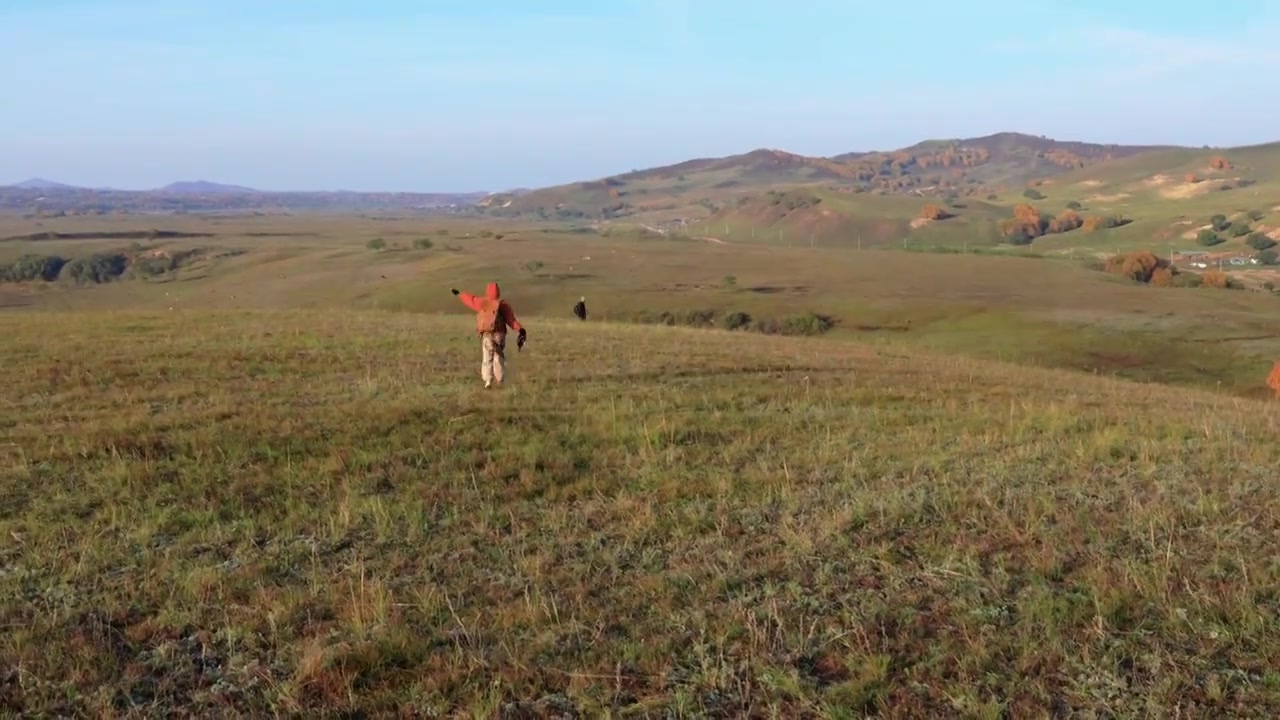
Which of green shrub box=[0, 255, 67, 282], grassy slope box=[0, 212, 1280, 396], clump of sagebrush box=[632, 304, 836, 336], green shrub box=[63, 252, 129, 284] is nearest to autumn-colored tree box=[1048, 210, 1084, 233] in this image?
grassy slope box=[0, 212, 1280, 396]

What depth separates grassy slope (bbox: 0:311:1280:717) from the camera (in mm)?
5836

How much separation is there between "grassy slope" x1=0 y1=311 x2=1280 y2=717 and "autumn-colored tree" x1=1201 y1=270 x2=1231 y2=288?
78.4 metres

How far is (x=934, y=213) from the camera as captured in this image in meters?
177

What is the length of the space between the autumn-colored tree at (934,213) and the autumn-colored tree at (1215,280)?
90.4m

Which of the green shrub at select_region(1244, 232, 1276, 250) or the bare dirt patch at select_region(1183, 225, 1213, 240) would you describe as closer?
the green shrub at select_region(1244, 232, 1276, 250)

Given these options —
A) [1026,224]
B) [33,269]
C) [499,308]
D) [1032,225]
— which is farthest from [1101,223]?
[499,308]

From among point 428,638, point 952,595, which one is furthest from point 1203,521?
point 428,638

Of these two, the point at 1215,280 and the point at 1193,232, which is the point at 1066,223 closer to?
the point at 1193,232

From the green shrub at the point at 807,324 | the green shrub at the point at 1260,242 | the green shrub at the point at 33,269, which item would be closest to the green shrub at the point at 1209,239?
the green shrub at the point at 1260,242

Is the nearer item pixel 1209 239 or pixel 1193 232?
pixel 1209 239

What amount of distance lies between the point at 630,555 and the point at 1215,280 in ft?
295

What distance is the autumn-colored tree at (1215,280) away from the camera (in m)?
83.2

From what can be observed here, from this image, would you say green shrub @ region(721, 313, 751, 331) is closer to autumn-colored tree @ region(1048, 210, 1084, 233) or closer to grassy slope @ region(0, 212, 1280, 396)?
grassy slope @ region(0, 212, 1280, 396)

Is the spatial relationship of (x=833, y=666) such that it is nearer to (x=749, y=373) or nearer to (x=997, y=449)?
(x=997, y=449)
